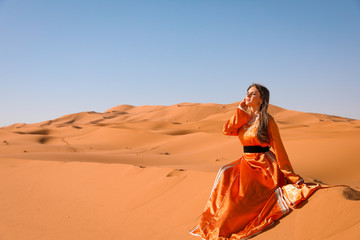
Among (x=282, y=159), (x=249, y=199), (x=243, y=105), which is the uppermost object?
(x=243, y=105)

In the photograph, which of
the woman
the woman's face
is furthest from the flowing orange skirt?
the woman's face

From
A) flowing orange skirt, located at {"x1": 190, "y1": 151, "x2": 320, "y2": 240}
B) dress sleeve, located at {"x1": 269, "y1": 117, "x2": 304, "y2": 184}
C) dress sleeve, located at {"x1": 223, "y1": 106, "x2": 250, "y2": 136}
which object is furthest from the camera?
dress sleeve, located at {"x1": 223, "y1": 106, "x2": 250, "y2": 136}

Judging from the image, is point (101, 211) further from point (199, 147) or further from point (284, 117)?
point (284, 117)

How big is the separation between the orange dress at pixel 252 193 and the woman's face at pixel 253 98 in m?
0.26

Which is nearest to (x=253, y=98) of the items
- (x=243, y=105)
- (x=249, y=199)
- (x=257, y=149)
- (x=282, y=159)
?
(x=243, y=105)

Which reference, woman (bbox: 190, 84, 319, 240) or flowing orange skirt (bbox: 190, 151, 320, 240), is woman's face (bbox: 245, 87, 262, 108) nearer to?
woman (bbox: 190, 84, 319, 240)

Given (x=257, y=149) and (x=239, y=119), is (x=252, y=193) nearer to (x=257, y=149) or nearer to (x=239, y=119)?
(x=257, y=149)

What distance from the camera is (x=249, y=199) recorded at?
3711mm

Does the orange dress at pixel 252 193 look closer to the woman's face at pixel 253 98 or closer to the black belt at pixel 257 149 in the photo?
the black belt at pixel 257 149

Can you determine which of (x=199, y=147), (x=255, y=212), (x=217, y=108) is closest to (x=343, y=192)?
(x=255, y=212)

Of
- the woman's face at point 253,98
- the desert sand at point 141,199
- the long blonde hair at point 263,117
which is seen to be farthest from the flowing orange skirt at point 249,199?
the woman's face at point 253,98

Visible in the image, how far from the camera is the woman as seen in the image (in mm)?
3584

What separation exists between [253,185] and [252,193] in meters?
0.10

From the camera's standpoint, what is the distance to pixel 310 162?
30.9 ft
